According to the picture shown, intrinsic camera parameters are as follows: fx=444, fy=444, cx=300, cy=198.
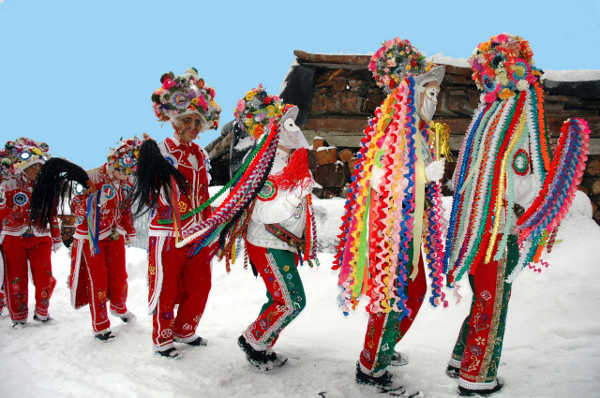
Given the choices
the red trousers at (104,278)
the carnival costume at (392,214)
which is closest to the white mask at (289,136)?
the carnival costume at (392,214)

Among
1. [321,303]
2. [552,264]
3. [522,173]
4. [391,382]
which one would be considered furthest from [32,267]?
[552,264]

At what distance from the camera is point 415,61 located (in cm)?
253

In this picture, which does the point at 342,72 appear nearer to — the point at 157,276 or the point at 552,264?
the point at 552,264

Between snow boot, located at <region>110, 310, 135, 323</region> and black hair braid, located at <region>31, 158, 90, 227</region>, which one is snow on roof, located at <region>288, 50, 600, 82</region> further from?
snow boot, located at <region>110, 310, 135, 323</region>

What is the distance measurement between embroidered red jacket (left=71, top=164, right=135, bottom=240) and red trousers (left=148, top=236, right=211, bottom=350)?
897 mm

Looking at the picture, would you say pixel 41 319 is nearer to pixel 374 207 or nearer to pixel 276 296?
pixel 276 296

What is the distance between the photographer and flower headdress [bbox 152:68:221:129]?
3.15 metres

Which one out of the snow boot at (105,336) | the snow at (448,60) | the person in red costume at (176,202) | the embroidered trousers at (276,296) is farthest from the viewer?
the snow at (448,60)

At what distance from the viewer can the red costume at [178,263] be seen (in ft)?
10.2

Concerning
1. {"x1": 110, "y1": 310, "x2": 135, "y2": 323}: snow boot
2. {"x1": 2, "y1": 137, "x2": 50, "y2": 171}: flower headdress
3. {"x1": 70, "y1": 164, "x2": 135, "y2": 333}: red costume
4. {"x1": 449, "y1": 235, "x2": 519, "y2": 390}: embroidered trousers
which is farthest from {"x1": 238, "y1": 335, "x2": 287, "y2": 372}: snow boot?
{"x1": 2, "y1": 137, "x2": 50, "y2": 171}: flower headdress

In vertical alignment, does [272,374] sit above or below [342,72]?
below

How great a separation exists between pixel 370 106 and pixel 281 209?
Answer: 12.6ft

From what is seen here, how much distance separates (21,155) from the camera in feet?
13.6

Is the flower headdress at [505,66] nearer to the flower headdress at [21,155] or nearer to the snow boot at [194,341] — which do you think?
the snow boot at [194,341]
